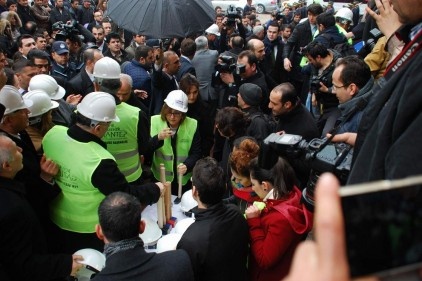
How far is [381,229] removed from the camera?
544 mm

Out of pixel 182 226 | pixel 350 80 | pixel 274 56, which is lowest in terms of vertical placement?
pixel 274 56

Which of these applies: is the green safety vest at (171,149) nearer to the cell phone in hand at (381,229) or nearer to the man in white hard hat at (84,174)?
the man in white hard hat at (84,174)

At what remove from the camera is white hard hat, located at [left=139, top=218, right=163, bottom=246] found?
2.94 metres

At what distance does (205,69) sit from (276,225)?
152 inches

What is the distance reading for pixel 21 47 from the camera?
5945 mm

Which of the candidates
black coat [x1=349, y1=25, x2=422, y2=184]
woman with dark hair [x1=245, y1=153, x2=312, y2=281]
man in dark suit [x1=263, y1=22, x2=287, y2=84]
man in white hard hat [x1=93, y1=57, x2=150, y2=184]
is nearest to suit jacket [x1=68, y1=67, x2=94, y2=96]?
man in white hard hat [x1=93, y1=57, x2=150, y2=184]

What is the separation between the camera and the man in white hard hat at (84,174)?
109 inches

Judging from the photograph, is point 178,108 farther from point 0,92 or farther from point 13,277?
point 13,277

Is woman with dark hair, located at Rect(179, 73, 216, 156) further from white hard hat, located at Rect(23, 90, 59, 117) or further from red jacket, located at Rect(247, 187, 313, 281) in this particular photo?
red jacket, located at Rect(247, 187, 313, 281)

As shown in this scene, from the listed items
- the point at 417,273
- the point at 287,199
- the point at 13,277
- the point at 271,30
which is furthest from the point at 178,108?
the point at 271,30

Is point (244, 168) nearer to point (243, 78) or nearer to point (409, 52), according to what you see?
point (409, 52)

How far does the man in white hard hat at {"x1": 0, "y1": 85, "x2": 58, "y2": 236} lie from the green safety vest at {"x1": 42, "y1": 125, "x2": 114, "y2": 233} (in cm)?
7

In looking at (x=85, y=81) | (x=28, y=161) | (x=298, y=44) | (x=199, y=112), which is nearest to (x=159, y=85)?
(x=199, y=112)

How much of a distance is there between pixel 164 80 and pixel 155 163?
136 cm
